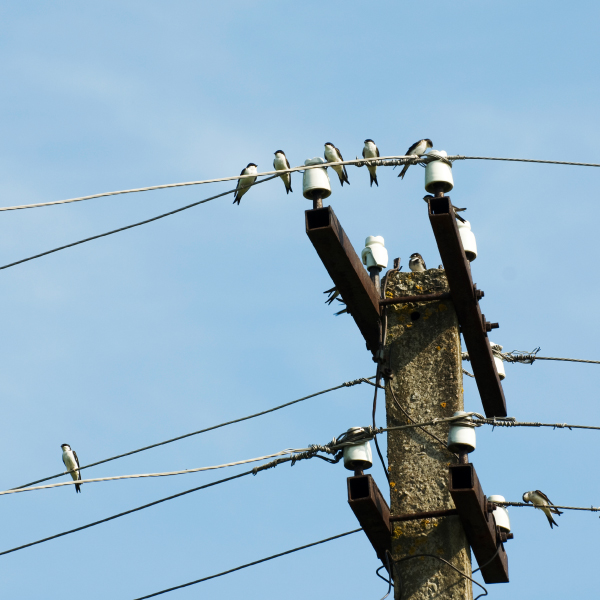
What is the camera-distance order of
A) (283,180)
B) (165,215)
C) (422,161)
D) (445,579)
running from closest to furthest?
1. (445,579)
2. (422,161)
3. (165,215)
4. (283,180)

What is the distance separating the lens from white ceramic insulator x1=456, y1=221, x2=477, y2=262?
7.98m

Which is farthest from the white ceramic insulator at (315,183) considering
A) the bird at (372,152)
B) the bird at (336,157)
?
the bird at (372,152)

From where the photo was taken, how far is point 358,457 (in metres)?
7.11

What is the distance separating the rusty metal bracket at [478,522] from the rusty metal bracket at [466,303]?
1.19 m

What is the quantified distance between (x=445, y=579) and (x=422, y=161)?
2.98 meters

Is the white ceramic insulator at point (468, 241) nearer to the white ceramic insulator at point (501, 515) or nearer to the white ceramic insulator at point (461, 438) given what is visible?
the white ceramic insulator at point (461, 438)

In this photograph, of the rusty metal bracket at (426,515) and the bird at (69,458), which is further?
the bird at (69,458)

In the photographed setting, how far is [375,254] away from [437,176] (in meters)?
0.77

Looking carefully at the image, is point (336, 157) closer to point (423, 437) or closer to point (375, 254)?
point (375, 254)

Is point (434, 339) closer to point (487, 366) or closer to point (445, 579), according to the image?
point (487, 366)

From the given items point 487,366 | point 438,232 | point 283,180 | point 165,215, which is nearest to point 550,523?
point 487,366

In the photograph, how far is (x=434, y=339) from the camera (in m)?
7.61

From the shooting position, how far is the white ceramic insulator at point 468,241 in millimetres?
7980

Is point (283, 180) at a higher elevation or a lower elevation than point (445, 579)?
higher
